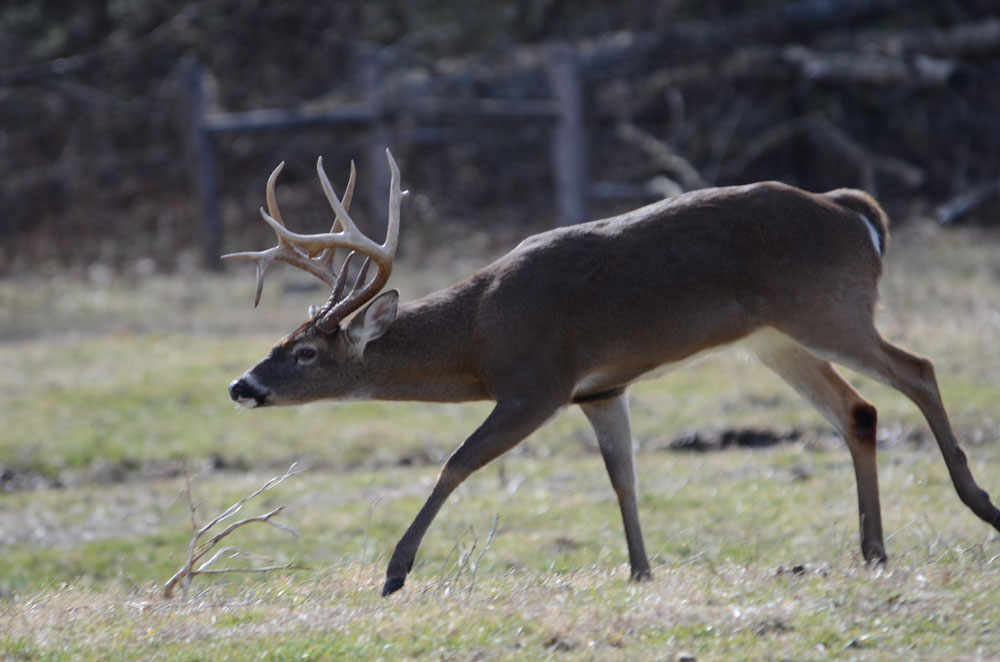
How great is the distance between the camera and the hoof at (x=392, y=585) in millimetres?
5963

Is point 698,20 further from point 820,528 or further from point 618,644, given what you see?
point 618,644

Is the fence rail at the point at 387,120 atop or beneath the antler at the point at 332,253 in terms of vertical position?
beneath

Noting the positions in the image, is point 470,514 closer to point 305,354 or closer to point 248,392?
point 305,354

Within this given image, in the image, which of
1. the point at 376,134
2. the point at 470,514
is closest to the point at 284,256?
the point at 470,514

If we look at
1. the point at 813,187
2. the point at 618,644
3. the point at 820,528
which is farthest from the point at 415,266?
the point at 618,644

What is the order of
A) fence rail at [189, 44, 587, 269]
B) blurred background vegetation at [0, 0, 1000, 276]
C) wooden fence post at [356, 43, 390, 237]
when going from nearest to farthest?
wooden fence post at [356, 43, 390, 237]
fence rail at [189, 44, 587, 269]
blurred background vegetation at [0, 0, 1000, 276]

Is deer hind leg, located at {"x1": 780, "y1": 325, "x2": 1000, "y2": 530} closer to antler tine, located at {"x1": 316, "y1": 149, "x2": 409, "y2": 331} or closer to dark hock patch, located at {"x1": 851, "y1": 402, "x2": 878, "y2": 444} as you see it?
dark hock patch, located at {"x1": 851, "y1": 402, "x2": 878, "y2": 444}

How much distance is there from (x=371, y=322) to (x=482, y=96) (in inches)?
566

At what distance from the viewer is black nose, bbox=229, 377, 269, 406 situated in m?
6.97

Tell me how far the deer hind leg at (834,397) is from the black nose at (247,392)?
2549 millimetres

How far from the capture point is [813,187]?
20.3 meters

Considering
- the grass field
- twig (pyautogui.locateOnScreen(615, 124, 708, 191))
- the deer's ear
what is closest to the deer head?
the deer's ear

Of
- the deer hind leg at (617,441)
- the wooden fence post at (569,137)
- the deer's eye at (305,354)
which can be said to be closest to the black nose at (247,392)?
the deer's eye at (305,354)

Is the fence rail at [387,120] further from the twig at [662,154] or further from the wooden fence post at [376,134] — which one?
the twig at [662,154]
